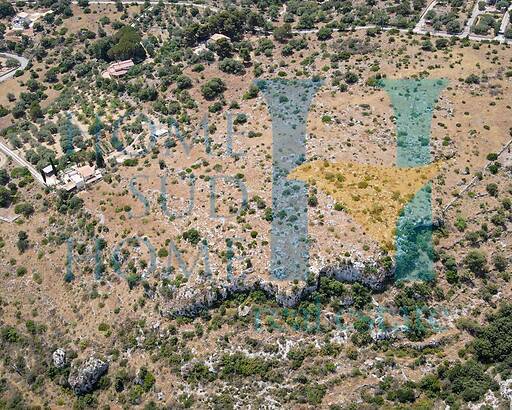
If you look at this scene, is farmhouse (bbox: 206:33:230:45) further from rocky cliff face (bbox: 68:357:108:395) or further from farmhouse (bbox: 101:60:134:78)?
rocky cliff face (bbox: 68:357:108:395)

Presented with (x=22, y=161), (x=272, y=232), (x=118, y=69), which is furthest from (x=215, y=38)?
(x=272, y=232)

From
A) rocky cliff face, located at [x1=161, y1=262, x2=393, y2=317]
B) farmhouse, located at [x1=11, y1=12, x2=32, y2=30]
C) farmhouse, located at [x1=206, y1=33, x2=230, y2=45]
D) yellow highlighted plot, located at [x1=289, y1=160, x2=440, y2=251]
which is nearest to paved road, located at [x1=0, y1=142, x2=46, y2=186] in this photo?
rocky cliff face, located at [x1=161, y1=262, x2=393, y2=317]

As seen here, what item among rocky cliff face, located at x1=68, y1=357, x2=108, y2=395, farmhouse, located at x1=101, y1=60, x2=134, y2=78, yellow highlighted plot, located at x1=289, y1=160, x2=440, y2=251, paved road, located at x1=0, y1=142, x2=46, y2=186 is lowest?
rocky cliff face, located at x1=68, y1=357, x2=108, y2=395

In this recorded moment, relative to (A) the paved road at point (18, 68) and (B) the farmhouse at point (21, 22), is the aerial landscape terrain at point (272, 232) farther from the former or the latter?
(B) the farmhouse at point (21, 22)

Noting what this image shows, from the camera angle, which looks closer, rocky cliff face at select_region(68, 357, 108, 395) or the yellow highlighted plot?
rocky cliff face at select_region(68, 357, 108, 395)

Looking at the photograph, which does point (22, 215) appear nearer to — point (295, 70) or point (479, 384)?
point (295, 70)
